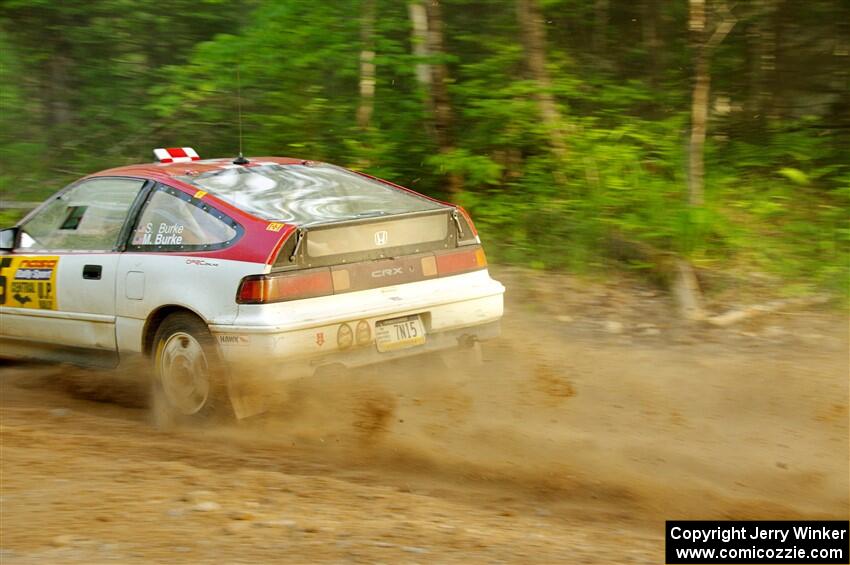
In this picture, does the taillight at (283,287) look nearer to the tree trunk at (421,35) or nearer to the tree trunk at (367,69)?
the tree trunk at (421,35)

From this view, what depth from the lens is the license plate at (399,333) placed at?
546 cm

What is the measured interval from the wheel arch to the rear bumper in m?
0.42

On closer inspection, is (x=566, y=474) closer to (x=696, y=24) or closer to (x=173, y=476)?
(x=173, y=476)

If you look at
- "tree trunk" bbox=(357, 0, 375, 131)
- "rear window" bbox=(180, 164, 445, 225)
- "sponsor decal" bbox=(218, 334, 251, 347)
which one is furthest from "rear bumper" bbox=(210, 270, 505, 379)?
"tree trunk" bbox=(357, 0, 375, 131)

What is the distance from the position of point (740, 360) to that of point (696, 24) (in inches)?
133

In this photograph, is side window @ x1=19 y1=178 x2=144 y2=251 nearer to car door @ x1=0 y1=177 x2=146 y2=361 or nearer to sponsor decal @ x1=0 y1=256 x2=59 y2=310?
car door @ x1=0 y1=177 x2=146 y2=361

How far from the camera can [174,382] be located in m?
5.65

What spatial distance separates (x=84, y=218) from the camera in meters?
6.30

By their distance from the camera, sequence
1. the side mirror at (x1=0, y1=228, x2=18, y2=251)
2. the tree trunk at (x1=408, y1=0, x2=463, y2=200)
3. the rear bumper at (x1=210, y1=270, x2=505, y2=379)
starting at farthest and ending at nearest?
the tree trunk at (x1=408, y1=0, x2=463, y2=200) < the side mirror at (x1=0, y1=228, x2=18, y2=251) < the rear bumper at (x1=210, y1=270, x2=505, y2=379)

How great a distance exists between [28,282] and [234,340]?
6.64ft

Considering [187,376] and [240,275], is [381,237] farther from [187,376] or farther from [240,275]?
[187,376]

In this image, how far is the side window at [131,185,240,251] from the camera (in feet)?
17.9

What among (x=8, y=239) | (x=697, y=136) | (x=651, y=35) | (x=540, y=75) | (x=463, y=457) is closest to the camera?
(x=463, y=457)

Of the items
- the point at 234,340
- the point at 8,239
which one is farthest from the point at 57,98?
the point at 234,340
